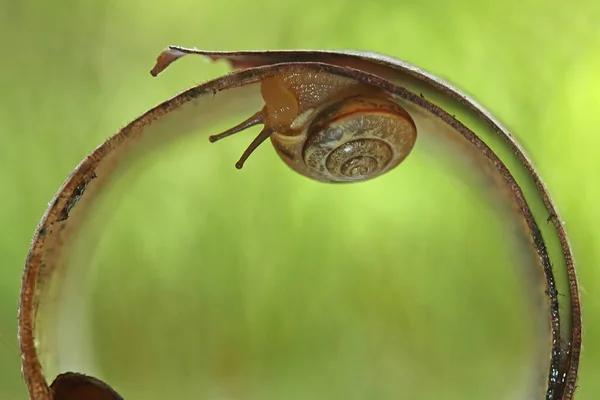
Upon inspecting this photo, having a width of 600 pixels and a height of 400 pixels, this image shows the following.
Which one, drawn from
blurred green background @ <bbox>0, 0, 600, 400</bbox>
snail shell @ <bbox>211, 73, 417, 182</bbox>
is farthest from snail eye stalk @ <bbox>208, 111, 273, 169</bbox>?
blurred green background @ <bbox>0, 0, 600, 400</bbox>

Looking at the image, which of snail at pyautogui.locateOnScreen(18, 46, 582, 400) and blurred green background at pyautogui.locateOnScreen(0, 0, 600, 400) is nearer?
snail at pyautogui.locateOnScreen(18, 46, 582, 400)

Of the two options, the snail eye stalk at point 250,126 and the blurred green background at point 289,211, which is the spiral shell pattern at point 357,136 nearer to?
the snail eye stalk at point 250,126

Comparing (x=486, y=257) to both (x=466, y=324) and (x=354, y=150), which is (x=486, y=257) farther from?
(x=354, y=150)

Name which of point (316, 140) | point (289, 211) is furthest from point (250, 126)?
point (289, 211)

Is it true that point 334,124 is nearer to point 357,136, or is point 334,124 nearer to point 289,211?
point 357,136

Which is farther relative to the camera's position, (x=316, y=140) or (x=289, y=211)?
(x=289, y=211)

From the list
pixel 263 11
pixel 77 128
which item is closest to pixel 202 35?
pixel 263 11

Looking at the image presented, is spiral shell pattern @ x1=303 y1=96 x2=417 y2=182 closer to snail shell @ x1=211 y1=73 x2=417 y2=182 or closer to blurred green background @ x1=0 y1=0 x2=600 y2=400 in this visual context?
snail shell @ x1=211 y1=73 x2=417 y2=182
